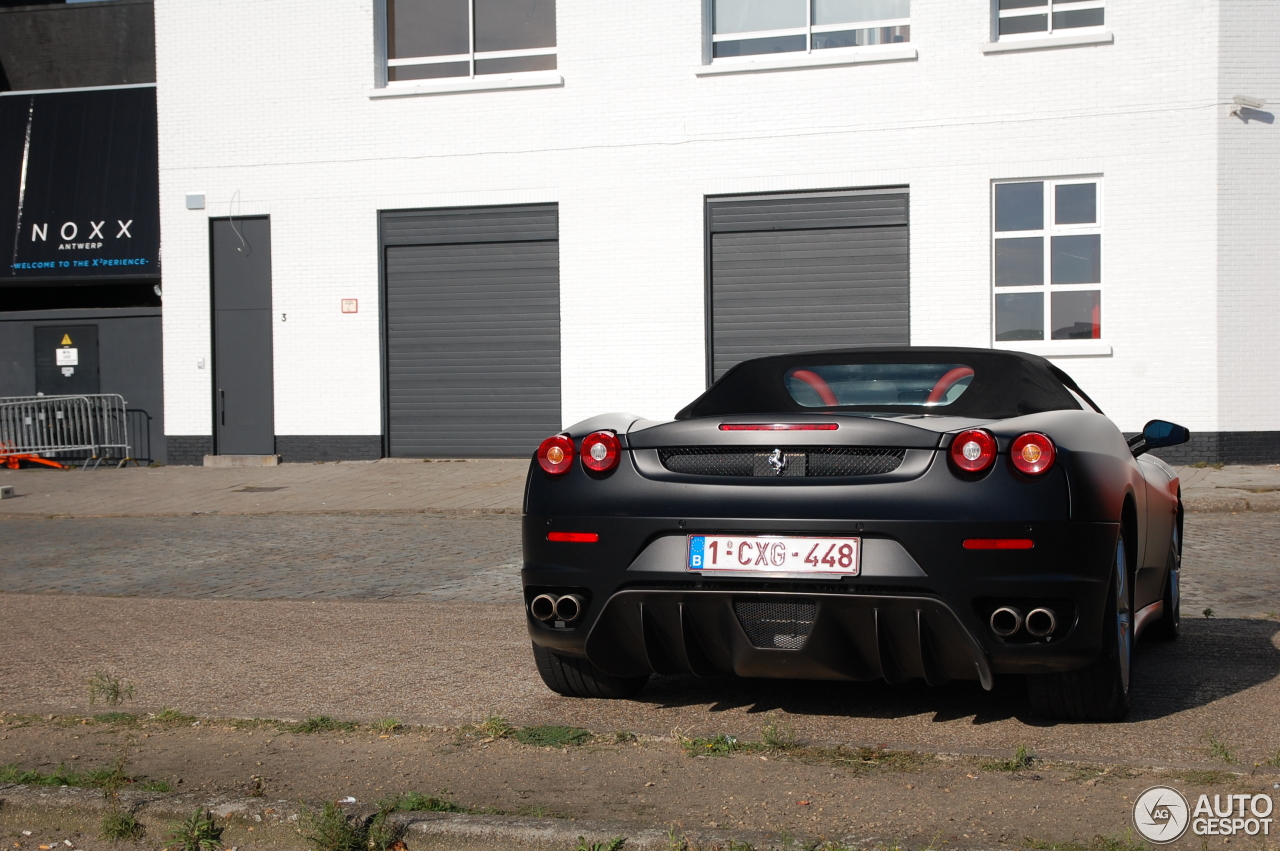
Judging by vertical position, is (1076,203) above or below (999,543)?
above

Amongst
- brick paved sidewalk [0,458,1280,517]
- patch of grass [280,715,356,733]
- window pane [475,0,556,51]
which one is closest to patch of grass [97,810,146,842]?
patch of grass [280,715,356,733]

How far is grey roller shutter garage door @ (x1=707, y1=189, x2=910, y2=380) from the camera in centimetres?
1744

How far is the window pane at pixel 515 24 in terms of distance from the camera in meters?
18.9

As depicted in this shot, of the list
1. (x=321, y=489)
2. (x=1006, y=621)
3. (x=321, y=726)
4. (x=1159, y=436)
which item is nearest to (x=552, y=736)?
(x=321, y=726)

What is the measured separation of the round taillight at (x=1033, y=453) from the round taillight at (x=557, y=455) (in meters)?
1.49

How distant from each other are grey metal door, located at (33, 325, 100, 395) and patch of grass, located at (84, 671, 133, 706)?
16701 mm

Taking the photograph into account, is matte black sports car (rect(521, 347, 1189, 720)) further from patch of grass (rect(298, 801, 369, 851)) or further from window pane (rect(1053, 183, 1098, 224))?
window pane (rect(1053, 183, 1098, 224))

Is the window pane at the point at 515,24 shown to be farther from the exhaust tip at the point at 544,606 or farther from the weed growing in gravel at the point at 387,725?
the weed growing in gravel at the point at 387,725

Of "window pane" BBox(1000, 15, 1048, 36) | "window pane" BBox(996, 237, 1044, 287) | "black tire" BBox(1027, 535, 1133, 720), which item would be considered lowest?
"black tire" BBox(1027, 535, 1133, 720)

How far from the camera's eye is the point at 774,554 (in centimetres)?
425

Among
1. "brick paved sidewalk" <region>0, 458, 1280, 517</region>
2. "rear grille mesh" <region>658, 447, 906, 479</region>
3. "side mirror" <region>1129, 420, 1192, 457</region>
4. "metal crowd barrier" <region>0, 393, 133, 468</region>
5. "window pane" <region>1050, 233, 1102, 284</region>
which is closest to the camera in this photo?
"rear grille mesh" <region>658, 447, 906, 479</region>

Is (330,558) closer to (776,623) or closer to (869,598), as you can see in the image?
(776,623)

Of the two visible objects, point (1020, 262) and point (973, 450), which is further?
point (1020, 262)

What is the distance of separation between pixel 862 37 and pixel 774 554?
14850mm
